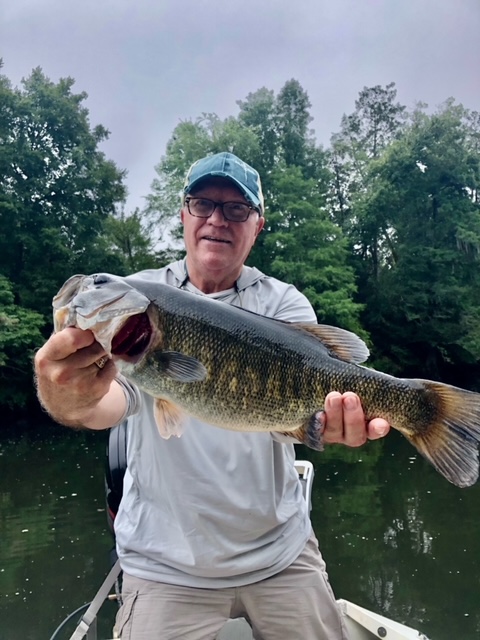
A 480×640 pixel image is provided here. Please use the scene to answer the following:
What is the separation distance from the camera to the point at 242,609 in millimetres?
2527

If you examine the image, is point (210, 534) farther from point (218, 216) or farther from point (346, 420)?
point (218, 216)

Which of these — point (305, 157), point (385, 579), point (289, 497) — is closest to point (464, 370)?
point (305, 157)

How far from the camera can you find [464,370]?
27562 mm

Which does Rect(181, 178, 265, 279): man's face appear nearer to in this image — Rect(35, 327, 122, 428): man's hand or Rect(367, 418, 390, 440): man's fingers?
Rect(35, 327, 122, 428): man's hand

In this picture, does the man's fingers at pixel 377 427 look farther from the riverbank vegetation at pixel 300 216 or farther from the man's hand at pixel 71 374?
the riverbank vegetation at pixel 300 216

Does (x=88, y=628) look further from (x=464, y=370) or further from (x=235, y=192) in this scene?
(x=464, y=370)

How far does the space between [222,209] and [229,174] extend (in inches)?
7.0

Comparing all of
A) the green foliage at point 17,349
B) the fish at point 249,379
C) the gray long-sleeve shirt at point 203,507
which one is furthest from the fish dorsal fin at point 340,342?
the green foliage at point 17,349

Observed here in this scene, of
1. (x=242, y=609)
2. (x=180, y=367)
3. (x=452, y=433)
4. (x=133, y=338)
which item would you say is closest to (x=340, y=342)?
(x=452, y=433)

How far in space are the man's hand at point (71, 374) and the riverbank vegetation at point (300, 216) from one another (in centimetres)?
2076

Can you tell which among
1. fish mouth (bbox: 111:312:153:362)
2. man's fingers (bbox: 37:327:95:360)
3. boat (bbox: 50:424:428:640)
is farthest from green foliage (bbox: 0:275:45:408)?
man's fingers (bbox: 37:327:95:360)

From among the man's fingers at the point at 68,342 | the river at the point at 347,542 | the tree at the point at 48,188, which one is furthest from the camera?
the tree at the point at 48,188

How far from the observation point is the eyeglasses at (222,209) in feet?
9.53

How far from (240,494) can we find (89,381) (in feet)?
2.95
